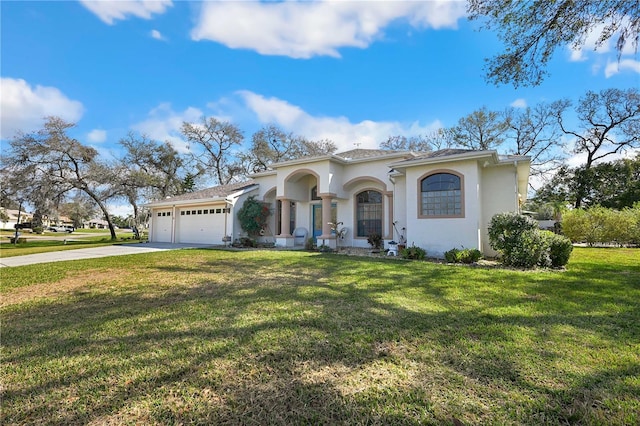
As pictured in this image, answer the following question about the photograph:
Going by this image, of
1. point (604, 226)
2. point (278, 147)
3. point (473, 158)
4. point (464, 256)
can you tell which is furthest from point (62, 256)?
point (604, 226)

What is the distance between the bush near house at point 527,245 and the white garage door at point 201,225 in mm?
14445

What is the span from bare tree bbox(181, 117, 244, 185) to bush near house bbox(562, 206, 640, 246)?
3023 cm

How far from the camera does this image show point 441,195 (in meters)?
11.7

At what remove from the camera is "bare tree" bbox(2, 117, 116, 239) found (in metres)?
21.3

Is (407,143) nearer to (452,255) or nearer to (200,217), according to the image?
(200,217)

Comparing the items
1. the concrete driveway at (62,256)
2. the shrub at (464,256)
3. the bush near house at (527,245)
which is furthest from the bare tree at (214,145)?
the bush near house at (527,245)

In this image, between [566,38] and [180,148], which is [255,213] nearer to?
[566,38]

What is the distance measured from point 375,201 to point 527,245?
23.7ft

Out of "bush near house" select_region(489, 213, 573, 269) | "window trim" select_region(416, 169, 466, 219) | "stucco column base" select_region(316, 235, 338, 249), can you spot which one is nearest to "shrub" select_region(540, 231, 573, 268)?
"bush near house" select_region(489, 213, 573, 269)

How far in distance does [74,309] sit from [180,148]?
3136cm

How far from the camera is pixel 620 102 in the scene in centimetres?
2645

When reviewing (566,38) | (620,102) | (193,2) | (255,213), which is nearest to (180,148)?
(255,213)

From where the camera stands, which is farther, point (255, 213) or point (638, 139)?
point (638, 139)

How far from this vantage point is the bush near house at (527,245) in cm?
905
